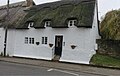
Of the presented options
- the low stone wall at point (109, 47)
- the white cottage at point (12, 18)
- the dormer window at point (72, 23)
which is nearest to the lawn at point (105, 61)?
the low stone wall at point (109, 47)

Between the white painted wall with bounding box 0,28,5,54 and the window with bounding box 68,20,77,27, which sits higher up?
the window with bounding box 68,20,77,27

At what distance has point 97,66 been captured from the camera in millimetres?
24531

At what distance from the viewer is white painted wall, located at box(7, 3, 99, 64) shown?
27.1m

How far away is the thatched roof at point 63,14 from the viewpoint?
28.0 m

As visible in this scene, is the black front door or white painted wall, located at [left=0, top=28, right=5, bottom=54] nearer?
the black front door

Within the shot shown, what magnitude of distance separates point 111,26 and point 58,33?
28.6ft

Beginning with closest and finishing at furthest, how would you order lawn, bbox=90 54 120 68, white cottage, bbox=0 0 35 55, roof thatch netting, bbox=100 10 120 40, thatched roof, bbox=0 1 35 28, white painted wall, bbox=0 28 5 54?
1. lawn, bbox=90 54 120 68
2. roof thatch netting, bbox=100 10 120 40
3. white cottage, bbox=0 0 35 55
4. thatched roof, bbox=0 1 35 28
5. white painted wall, bbox=0 28 5 54

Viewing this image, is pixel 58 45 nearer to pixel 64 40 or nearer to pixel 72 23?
pixel 64 40

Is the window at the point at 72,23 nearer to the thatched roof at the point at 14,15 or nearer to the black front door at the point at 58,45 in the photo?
the black front door at the point at 58,45

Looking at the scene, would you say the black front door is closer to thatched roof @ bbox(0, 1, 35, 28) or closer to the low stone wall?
the low stone wall

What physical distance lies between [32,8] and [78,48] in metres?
12.4

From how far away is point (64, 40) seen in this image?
95.6 ft

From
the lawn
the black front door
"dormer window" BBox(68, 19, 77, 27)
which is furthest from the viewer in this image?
the black front door

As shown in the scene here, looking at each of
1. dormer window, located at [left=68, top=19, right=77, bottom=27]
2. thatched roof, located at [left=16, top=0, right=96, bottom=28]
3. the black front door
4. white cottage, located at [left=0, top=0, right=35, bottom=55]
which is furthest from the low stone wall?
white cottage, located at [left=0, top=0, right=35, bottom=55]
